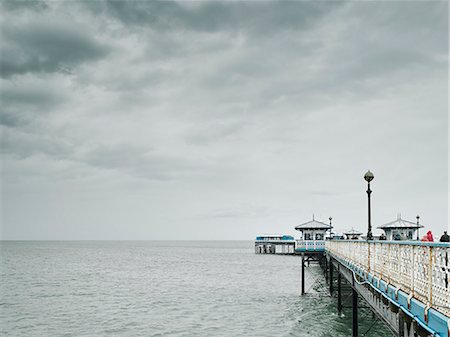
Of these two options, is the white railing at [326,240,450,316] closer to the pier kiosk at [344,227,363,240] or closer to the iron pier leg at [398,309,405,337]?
the iron pier leg at [398,309,405,337]

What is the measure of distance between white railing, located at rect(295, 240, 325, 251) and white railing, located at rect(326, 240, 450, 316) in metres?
29.9

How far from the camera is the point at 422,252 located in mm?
8500

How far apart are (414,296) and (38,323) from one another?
940 inches

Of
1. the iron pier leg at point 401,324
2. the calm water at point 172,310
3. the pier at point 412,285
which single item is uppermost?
the pier at point 412,285

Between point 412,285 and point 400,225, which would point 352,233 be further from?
point 412,285

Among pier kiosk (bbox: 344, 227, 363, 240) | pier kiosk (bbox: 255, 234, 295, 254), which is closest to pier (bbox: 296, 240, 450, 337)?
pier kiosk (bbox: 344, 227, 363, 240)

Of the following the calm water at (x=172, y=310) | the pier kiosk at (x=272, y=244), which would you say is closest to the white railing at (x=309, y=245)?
the calm water at (x=172, y=310)

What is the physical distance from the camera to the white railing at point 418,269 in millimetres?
7609

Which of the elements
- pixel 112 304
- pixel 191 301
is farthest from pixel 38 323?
pixel 191 301

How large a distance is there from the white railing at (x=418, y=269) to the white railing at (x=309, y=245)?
29871 millimetres

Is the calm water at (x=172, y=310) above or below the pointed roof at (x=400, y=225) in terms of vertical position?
below

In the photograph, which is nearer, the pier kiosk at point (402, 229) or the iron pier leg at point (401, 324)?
the iron pier leg at point (401, 324)

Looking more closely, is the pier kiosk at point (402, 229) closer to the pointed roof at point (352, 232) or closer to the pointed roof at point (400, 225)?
the pointed roof at point (400, 225)

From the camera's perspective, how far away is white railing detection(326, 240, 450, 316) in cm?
761
